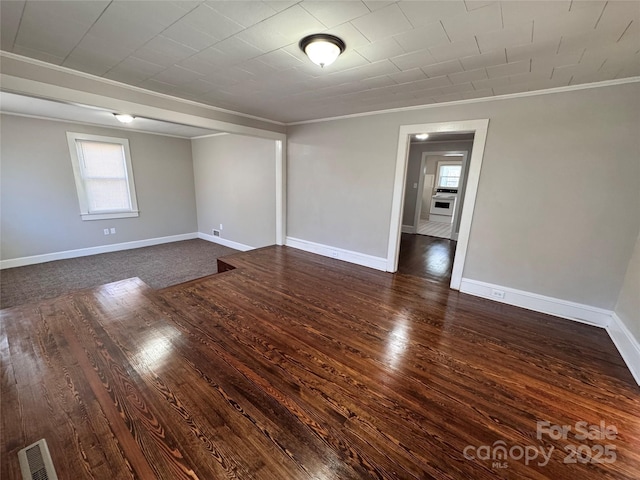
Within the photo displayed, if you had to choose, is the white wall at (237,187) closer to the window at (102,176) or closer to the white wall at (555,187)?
the window at (102,176)

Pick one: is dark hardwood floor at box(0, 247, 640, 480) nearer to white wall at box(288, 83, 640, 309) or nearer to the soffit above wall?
white wall at box(288, 83, 640, 309)

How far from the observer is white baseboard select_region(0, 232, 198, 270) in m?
4.52

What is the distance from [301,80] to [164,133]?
5.07m

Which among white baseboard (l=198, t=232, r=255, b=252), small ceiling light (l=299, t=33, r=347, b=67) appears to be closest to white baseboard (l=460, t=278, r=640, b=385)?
small ceiling light (l=299, t=33, r=347, b=67)

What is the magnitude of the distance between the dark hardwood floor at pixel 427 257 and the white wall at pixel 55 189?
6069mm

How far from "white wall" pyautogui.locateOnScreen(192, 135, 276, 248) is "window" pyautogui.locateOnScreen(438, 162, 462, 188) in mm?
7176

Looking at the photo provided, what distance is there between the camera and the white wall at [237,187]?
17.1ft

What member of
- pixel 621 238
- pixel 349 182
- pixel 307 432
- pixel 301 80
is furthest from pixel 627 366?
pixel 301 80

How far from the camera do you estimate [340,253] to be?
14.4 ft

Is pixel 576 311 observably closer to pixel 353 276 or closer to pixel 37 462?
pixel 353 276

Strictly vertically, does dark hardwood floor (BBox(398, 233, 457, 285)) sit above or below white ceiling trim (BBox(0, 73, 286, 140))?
below

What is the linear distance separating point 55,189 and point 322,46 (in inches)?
235

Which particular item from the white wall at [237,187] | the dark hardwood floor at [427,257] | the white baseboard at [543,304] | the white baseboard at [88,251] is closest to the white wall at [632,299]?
the white baseboard at [543,304]

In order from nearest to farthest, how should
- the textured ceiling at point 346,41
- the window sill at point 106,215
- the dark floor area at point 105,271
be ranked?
1. the textured ceiling at point 346,41
2. the dark floor area at point 105,271
3. the window sill at point 106,215
